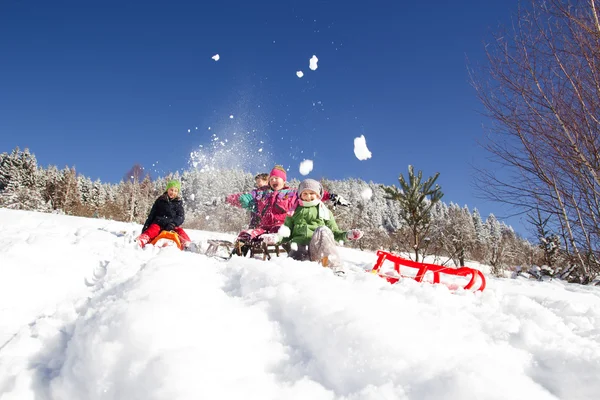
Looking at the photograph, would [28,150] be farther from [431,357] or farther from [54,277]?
[431,357]

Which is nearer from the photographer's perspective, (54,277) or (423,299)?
(423,299)

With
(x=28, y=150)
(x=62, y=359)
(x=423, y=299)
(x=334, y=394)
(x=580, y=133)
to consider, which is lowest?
(x=62, y=359)

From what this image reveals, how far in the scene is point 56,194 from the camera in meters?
33.6

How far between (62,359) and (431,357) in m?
1.59

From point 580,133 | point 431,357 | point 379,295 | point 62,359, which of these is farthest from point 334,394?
point 580,133

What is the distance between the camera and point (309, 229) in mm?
4270

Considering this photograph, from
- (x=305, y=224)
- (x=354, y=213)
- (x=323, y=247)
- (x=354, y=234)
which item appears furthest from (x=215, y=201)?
(x=354, y=213)

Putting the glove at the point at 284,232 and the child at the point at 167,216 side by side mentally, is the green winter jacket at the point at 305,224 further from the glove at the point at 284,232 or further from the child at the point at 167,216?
the child at the point at 167,216

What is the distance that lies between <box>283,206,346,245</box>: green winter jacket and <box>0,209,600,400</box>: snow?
6.90 ft

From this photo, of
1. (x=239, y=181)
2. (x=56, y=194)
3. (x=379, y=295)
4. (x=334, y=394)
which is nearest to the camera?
(x=334, y=394)

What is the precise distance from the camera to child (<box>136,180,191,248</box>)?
19.5 ft

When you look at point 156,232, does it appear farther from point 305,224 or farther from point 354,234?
point 354,234

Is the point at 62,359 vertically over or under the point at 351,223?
under

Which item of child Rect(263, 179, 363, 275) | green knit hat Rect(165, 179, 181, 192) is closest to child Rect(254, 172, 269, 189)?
green knit hat Rect(165, 179, 181, 192)
